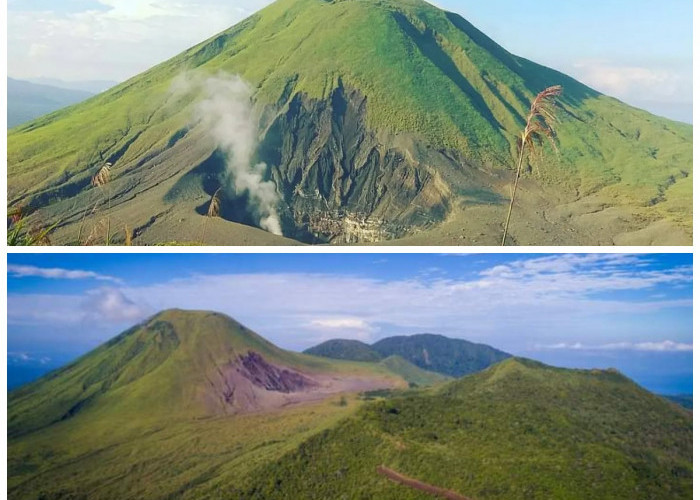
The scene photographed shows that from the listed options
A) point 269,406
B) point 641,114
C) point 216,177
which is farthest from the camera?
point 641,114

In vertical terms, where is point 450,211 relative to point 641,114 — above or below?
below

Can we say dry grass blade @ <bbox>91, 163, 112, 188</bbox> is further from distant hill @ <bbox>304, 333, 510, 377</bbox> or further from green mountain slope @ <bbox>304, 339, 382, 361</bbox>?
distant hill @ <bbox>304, 333, 510, 377</bbox>

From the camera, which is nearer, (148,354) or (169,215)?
(148,354)

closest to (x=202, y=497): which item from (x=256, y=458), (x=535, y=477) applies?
(x=256, y=458)

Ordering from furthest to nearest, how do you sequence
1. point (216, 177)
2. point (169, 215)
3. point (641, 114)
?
point (641, 114)
point (216, 177)
point (169, 215)

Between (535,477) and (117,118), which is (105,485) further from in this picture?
(117,118)

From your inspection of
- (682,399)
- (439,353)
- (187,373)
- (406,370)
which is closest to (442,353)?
(439,353)

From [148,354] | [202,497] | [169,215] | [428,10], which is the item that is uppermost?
[428,10]

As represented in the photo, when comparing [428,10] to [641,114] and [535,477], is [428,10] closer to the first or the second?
[641,114]
